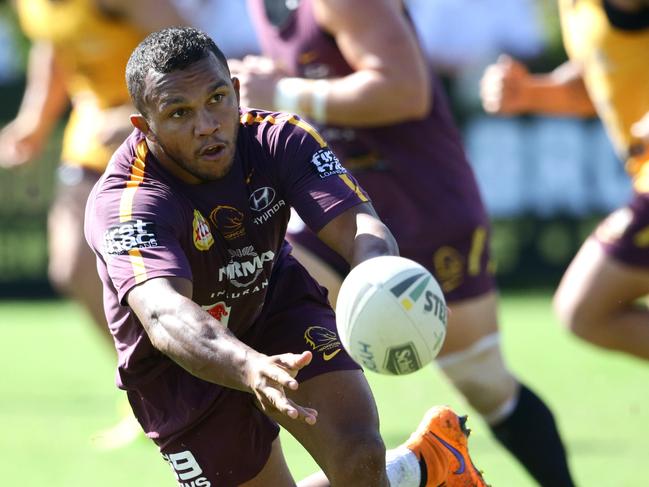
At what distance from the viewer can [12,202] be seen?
1289 cm

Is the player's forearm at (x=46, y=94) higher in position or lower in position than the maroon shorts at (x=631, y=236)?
higher

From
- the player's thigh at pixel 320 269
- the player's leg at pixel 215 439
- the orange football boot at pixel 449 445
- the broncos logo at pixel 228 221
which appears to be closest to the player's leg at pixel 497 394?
the player's thigh at pixel 320 269

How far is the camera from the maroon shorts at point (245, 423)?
4.17 m

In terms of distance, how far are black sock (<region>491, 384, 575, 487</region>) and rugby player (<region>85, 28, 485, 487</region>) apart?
69 cm

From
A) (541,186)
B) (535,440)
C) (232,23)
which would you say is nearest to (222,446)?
(535,440)

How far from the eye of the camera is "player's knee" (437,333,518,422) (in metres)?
5.30

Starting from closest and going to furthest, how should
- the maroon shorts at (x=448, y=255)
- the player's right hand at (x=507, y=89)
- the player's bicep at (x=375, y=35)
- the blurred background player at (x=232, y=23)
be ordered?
the player's bicep at (x=375, y=35) < the maroon shorts at (x=448, y=255) < the player's right hand at (x=507, y=89) < the blurred background player at (x=232, y=23)

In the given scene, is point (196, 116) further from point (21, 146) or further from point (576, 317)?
point (21, 146)

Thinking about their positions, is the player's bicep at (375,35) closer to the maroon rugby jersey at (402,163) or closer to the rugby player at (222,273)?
the maroon rugby jersey at (402,163)

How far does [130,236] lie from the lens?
3729 millimetres

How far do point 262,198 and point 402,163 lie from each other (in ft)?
5.37

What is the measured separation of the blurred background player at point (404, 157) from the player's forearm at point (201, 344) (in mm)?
1821

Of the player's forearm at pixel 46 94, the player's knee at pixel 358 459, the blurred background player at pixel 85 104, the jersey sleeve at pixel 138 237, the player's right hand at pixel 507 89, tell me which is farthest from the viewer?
the player's forearm at pixel 46 94

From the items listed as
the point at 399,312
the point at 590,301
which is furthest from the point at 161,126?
the point at 590,301
